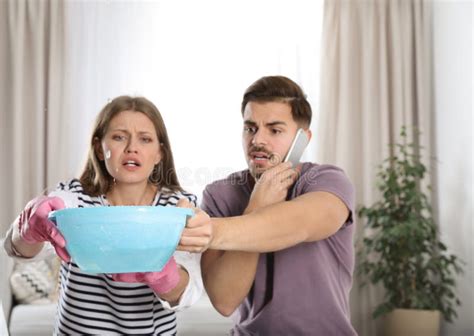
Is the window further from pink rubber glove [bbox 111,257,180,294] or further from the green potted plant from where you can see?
pink rubber glove [bbox 111,257,180,294]

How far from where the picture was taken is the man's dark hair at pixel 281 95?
4.83 ft

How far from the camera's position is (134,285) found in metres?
1.42

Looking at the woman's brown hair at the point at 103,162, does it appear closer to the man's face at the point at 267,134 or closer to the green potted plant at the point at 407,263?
the man's face at the point at 267,134

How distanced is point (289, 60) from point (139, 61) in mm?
998

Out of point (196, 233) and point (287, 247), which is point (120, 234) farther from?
point (287, 247)

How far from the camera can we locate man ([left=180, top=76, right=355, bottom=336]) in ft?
4.33

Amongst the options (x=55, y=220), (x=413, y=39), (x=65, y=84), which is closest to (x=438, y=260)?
(x=413, y=39)

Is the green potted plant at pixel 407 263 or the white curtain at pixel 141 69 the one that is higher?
the white curtain at pixel 141 69

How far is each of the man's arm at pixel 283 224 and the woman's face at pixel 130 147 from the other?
36cm

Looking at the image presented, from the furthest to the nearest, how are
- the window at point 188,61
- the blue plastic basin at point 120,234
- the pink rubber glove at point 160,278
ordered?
the window at point 188,61 < the pink rubber glove at point 160,278 < the blue plastic basin at point 120,234

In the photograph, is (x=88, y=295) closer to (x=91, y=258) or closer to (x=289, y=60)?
(x=91, y=258)

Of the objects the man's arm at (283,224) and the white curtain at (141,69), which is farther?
the white curtain at (141,69)

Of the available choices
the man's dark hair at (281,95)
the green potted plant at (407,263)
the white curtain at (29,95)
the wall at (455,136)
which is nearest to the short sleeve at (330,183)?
the man's dark hair at (281,95)

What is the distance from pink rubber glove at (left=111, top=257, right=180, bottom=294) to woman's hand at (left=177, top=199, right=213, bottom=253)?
98 millimetres
